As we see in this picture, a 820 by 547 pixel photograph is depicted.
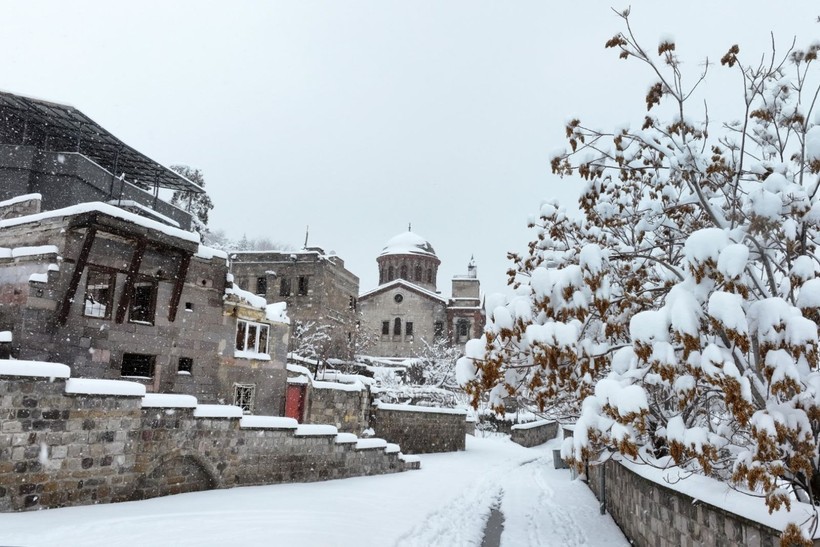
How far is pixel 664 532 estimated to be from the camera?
21.7ft

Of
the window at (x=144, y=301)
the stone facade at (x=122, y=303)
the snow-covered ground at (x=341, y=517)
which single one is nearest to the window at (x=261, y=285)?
the stone facade at (x=122, y=303)

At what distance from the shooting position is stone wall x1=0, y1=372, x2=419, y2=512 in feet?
24.7

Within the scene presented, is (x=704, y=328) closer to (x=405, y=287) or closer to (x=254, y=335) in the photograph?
(x=254, y=335)

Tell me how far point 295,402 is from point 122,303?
6.69 metres

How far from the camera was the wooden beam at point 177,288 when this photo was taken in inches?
598

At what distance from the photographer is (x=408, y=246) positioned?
5203 centimetres

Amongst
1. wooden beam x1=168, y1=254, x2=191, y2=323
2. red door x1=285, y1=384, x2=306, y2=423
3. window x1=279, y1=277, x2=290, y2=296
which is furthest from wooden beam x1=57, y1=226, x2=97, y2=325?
window x1=279, y1=277, x2=290, y2=296

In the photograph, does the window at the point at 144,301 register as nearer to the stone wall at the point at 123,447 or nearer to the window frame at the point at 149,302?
the window frame at the point at 149,302

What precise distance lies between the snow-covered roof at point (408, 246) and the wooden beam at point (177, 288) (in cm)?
3599

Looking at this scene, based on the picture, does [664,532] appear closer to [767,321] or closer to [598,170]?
[767,321]

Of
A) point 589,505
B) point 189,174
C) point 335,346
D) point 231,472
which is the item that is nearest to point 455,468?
point 589,505

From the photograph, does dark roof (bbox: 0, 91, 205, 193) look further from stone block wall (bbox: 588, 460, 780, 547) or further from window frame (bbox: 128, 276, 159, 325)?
stone block wall (bbox: 588, 460, 780, 547)

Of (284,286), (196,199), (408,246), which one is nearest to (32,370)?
(284,286)

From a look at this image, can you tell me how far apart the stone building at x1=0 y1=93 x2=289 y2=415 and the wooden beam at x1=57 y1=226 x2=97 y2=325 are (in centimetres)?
2
